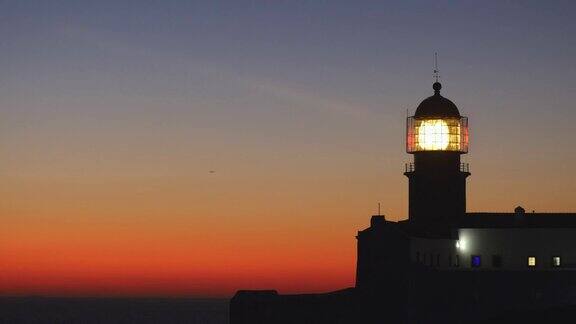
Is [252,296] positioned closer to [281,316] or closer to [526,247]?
[281,316]

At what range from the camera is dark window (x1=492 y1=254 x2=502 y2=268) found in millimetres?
75062

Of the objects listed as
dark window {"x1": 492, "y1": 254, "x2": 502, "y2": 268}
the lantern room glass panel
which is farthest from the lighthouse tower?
dark window {"x1": 492, "y1": 254, "x2": 502, "y2": 268}

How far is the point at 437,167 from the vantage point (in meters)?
77.1

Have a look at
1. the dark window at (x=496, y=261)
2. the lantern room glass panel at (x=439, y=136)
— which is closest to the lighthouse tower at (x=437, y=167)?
the lantern room glass panel at (x=439, y=136)

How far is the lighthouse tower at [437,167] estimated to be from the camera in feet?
253

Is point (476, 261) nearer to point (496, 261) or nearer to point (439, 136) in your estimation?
point (496, 261)

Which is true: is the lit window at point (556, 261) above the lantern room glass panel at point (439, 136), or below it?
below

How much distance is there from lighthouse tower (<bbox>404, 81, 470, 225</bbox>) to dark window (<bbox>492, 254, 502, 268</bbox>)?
3539 millimetres

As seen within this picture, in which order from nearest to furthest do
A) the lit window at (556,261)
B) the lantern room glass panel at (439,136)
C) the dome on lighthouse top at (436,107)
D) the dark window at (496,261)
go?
the lit window at (556,261)
the dark window at (496,261)
the lantern room glass panel at (439,136)
the dome on lighthouse top at (436,107)

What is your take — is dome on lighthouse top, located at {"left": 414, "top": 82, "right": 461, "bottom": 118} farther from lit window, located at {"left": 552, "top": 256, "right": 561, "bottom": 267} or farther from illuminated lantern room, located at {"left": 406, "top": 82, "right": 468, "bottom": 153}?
lit window, located at {"left": 552, "top": 256, "right": 561, "bottom": 267}

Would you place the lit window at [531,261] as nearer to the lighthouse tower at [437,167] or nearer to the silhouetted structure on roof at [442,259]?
the silhouetted structure on roof at [442,259]

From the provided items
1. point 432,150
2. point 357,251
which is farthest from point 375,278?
point 432,150

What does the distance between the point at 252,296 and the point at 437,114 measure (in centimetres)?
1647

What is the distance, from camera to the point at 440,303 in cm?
7262
